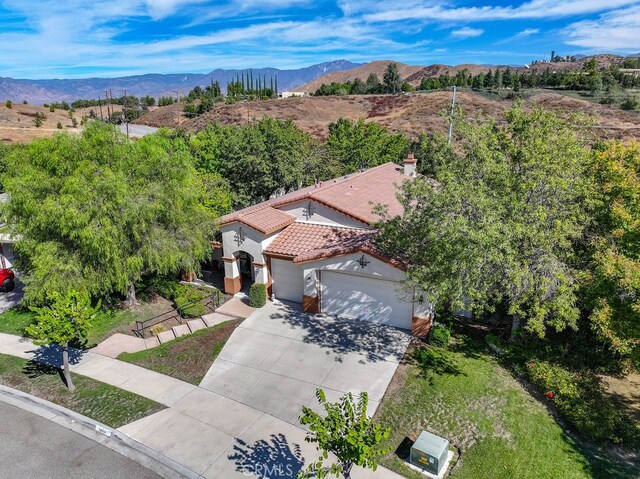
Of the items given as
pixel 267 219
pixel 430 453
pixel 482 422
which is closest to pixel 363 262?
pixel 267 219

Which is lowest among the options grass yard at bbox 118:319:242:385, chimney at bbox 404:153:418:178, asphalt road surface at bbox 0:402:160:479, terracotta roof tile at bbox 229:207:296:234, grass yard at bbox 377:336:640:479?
grass yard at bbox 118:319:242:385

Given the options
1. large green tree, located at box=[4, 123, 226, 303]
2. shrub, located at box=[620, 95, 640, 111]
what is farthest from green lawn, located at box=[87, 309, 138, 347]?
shrub, located at box=[620, 95, 640, 111]

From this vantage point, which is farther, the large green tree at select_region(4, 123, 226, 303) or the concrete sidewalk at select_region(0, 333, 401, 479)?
the large green tree at select_region(4, 123, 226, 303)

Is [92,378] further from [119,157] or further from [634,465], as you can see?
[634,465]

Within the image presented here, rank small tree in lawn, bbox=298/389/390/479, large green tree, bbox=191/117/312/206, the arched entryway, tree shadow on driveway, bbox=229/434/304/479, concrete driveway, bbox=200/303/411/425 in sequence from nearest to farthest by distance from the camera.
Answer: small tree in lawn, bbox=298/389/390/479 < tree shadow on driveway, bbox=229/434/304/479 < concrete driveway, bbox=200/303/411/425 < the arched entryway < large green tree, bbox=191/117/312/206

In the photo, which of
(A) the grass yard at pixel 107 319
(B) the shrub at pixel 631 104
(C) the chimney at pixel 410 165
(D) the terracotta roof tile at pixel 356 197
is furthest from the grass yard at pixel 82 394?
(B) the shrub at pixel 631 104

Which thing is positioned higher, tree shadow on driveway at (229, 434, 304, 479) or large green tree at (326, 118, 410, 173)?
large green tree at (326, 118, 410, 173)

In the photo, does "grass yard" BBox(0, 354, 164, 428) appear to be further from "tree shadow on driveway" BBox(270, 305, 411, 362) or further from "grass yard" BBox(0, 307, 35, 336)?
"tree shadow on driveway" BBox(270, 305, 411, 362)

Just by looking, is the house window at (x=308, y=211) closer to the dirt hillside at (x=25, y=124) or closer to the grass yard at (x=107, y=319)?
the grass yard at (x=107, y=319)

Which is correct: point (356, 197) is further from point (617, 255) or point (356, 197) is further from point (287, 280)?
point (617, 255)
